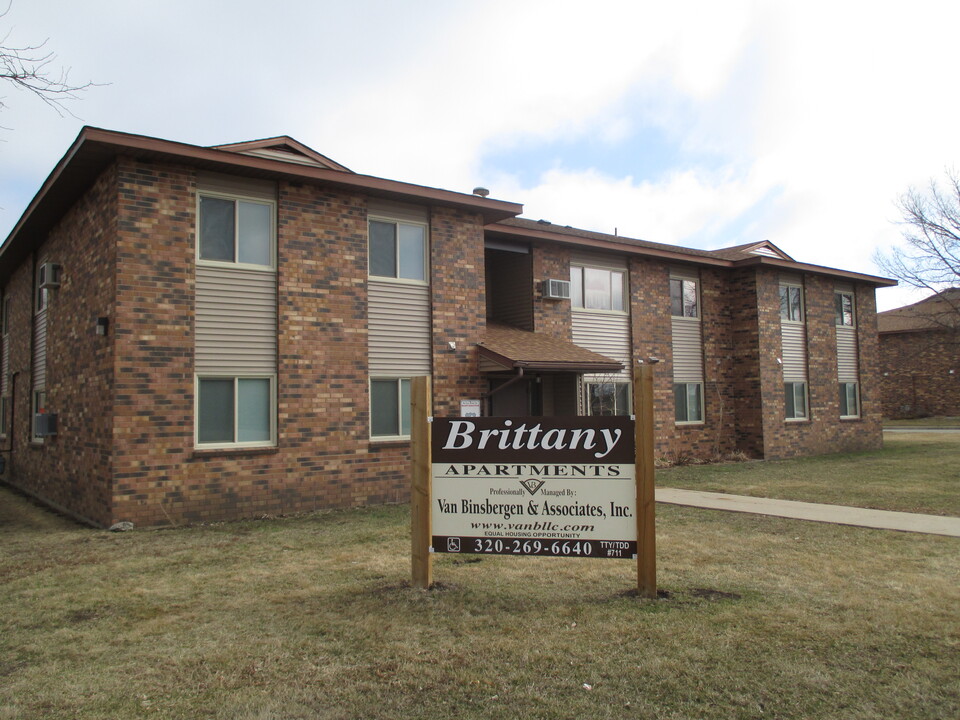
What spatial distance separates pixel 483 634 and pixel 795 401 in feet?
62.2

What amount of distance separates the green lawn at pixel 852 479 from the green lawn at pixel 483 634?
12.6ft

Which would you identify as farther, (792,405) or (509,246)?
(792,405)

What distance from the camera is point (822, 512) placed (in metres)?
10.8

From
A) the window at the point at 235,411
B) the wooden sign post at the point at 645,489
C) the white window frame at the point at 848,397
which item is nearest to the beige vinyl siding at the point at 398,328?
the window at the point at 235,411

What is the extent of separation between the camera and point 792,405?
21828 millimetres

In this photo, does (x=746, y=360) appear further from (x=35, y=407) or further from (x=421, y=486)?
(x=35, y=407)

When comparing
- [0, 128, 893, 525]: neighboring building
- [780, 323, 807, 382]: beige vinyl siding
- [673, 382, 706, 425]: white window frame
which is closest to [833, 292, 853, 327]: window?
[780, 323, 807, 382]: beige vinyl siding

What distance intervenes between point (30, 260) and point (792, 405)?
20159mm

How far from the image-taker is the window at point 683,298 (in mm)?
20078

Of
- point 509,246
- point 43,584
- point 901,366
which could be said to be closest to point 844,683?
point 43,584

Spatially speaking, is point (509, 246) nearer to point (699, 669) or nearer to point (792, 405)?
point (792, 405)

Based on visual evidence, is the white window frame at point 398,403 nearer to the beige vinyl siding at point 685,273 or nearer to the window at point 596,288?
the window at point 596,288

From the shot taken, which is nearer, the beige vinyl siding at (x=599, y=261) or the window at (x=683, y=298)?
the beige vinyl siding at (x=599, y=261)

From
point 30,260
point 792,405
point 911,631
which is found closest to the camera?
point 911,631
